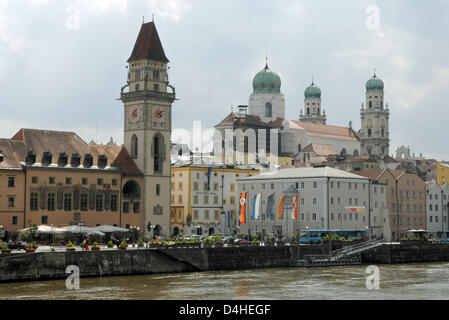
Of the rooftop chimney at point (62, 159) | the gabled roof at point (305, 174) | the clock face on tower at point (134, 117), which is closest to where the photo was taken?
the rooftop chimney at point (62, 159)

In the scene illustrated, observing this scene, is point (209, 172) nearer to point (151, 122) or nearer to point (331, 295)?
point (151, 122)

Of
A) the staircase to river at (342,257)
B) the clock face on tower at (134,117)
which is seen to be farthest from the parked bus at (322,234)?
the clock face on tower at (134,117)

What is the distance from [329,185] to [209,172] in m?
22.4

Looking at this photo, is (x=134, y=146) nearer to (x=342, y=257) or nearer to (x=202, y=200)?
(x=202, y=200)

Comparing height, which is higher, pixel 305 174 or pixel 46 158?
pixel 46 158

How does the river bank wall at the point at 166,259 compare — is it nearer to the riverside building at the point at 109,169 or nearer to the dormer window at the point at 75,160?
the riverside building at the point at 109,169

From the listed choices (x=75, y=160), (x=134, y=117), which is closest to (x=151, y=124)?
(x=134, y=117)

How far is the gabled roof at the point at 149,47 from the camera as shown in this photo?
426 ft

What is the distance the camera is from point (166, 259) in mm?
94438

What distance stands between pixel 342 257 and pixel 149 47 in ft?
139

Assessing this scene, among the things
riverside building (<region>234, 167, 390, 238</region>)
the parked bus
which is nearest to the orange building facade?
riverside building (<region>234, 167, 390, 238</region>)

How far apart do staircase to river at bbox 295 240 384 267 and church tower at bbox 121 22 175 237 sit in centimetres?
2759

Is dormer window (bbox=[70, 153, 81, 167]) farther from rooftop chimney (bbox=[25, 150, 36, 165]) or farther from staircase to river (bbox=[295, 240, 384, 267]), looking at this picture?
staircase to river (bbox=[295, 240, 384, 267])
